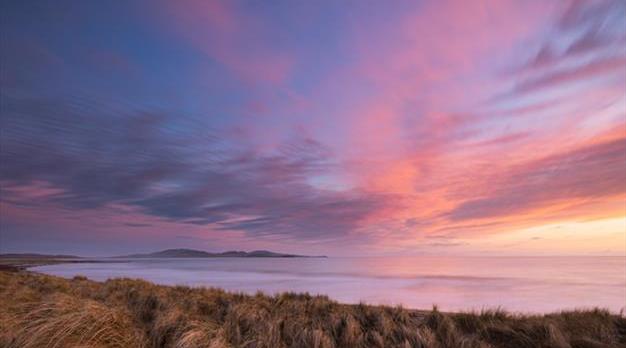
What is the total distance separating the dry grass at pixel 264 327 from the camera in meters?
5.19

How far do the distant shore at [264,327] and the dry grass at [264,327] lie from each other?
0.01m

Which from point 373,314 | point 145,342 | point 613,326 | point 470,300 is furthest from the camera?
point 470,300

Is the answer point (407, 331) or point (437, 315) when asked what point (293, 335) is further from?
point (437, 315)

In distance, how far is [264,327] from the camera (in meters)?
7.89

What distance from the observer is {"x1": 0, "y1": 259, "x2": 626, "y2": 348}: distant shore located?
17.0 feet

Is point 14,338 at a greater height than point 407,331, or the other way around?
point 14,338

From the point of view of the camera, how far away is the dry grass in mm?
5191

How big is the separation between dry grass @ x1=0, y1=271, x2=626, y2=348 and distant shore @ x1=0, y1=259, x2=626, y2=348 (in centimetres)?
1

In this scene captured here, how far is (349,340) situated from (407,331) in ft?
3.88

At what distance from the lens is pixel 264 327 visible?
7895mm

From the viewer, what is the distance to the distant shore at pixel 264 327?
17.0 ft

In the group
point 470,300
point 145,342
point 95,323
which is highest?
point 95,323

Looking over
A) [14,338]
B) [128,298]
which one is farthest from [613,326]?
[128,298]

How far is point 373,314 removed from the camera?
9.90 metres
